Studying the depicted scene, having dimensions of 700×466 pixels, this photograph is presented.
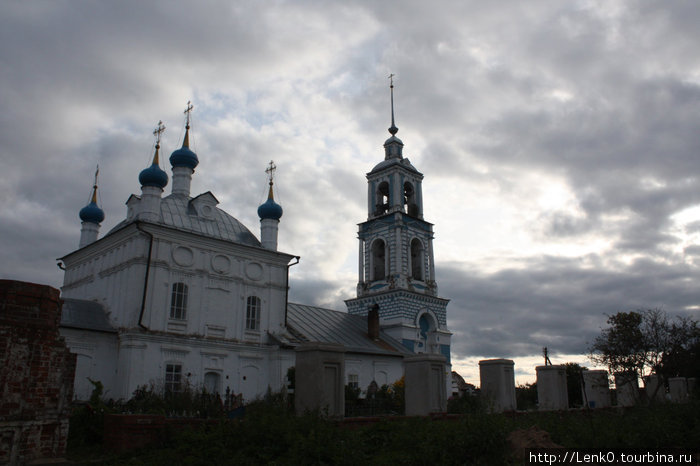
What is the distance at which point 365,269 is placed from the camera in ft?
131

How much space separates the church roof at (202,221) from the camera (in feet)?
75.2

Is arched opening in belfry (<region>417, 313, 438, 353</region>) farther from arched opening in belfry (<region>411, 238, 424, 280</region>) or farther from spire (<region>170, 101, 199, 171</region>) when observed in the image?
spire (<region>170, 101, 199, 171</region>)

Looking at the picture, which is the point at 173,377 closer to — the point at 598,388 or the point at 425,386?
the point at 425,386

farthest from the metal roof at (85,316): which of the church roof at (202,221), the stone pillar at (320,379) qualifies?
the stone pillar at (320,379)

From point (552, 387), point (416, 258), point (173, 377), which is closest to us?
point (552, 387)

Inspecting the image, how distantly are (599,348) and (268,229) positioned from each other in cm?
1925

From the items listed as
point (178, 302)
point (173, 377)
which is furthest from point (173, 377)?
point (178, 302)

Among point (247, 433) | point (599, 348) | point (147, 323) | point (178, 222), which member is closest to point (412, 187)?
point (599, 348)

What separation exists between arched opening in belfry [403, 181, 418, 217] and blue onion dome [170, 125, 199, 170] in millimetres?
19283

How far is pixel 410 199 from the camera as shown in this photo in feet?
136

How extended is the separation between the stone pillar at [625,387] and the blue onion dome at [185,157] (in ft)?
71.3

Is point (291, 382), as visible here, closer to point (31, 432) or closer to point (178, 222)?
point (178, 222)

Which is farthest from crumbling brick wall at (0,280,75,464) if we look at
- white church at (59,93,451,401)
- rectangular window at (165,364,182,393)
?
rectangular window at (165,364,182,393)

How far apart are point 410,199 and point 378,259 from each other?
531cm
